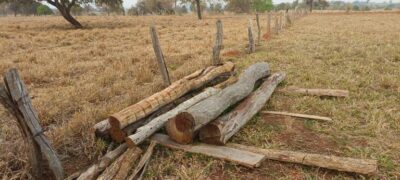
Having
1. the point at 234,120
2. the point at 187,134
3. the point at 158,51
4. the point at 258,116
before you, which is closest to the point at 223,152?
the point at 187,134

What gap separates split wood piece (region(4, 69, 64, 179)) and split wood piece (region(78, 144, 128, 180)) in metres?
0.30

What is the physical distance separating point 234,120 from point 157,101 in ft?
4.06

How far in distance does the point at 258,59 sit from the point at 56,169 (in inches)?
291

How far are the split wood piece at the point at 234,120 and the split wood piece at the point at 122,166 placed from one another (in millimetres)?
892

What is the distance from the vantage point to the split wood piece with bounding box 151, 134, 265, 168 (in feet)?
13.2

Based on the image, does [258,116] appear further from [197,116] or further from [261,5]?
[261,5]

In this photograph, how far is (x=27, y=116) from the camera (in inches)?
138

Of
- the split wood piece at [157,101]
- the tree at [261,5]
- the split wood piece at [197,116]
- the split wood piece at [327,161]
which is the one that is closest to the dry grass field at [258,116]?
the split wood piece at [327,161]

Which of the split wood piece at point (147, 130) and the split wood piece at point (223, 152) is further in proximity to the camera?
the split wood piece at point (147, 130)

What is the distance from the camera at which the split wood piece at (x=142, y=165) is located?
3895 millimetres

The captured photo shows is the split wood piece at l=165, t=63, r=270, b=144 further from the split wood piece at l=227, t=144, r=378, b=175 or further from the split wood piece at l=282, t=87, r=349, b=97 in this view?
the split wood piece at l=282, t=87, r=349, b=97

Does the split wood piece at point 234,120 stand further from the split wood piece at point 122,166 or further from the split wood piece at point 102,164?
the split wood piece at point 102,164

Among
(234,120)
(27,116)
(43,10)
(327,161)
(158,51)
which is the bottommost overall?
(327,161)

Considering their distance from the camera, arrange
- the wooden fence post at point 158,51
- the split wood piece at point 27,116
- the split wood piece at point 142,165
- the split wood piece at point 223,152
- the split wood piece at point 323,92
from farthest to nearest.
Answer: the wooden fence post at point 158,51 < the split wood piece at point 323,92 < the split wood piece at point 223,152 < the split wood piece at point 142,165 < the split wood piece at point 27,116
